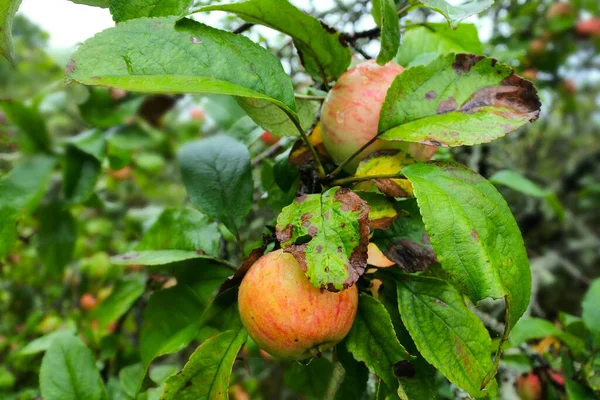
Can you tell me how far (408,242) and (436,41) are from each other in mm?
460

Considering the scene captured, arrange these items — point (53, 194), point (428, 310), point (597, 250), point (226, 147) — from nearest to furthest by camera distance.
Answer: point (428, 310) → point (226, 147) → point (53, 194) → point (597, 250)

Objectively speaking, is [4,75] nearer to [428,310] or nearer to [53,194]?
[53,194]

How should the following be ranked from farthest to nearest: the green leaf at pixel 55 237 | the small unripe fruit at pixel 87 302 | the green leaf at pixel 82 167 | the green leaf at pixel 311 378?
the small unripe fruit at pixel 87 302
the green leaf at pixel 55 237
the green leaf at pixel 82 167
the green leaf at pixel 311 378

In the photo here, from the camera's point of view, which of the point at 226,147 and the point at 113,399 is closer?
the point at 226,147

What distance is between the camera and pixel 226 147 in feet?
3.11

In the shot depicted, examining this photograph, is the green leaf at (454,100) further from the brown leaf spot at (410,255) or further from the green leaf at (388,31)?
the brown leaf spot at (410,255)

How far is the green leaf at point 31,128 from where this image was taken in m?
1.42

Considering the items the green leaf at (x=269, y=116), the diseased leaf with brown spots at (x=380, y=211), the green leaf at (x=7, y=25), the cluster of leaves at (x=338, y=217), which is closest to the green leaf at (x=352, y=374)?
the cluster of leaves at (x=338, y=217)

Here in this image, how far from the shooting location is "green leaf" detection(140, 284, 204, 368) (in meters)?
0.89

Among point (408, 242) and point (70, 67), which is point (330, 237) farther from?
point (70, 67)

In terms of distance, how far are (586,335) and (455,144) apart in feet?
2.48

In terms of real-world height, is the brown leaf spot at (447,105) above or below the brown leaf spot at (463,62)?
below

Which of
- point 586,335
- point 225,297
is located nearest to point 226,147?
point 225,297

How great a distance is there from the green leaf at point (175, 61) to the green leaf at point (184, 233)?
1.11 feet
